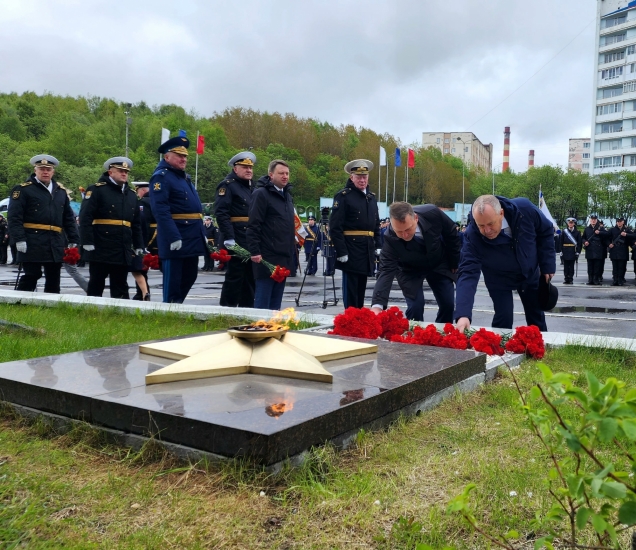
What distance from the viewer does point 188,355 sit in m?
4.25

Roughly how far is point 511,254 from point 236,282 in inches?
152

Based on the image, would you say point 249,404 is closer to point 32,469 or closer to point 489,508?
point 32,469

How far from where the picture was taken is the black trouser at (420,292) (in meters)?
6.95

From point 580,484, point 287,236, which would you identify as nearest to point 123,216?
point 287,236

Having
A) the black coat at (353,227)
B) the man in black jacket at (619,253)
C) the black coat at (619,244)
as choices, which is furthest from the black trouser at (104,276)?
the black coat at (619,244)

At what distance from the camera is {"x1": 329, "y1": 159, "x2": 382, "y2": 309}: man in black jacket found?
837 cm

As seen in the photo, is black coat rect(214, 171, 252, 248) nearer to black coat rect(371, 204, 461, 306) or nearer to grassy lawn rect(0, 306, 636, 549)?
black coat rect(371, 204, 461, 306)

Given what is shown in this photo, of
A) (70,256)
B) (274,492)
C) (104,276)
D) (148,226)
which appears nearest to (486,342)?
(274,492)

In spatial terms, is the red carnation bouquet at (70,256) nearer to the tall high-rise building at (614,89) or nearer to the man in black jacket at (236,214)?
the man in black jacket at (236,214)

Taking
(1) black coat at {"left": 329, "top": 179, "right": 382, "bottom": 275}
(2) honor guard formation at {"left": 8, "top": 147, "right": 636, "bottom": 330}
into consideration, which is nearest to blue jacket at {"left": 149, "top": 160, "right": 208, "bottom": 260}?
(2) honor guard formation at {"left": 8, "top": 147, "right": 636, "bottom": 330}

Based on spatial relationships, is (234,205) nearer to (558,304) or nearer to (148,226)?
(148,226)

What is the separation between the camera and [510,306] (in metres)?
6.62

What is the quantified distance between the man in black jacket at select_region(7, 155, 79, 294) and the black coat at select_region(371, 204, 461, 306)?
4840 mm

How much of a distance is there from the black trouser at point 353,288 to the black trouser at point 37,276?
4092 mm
